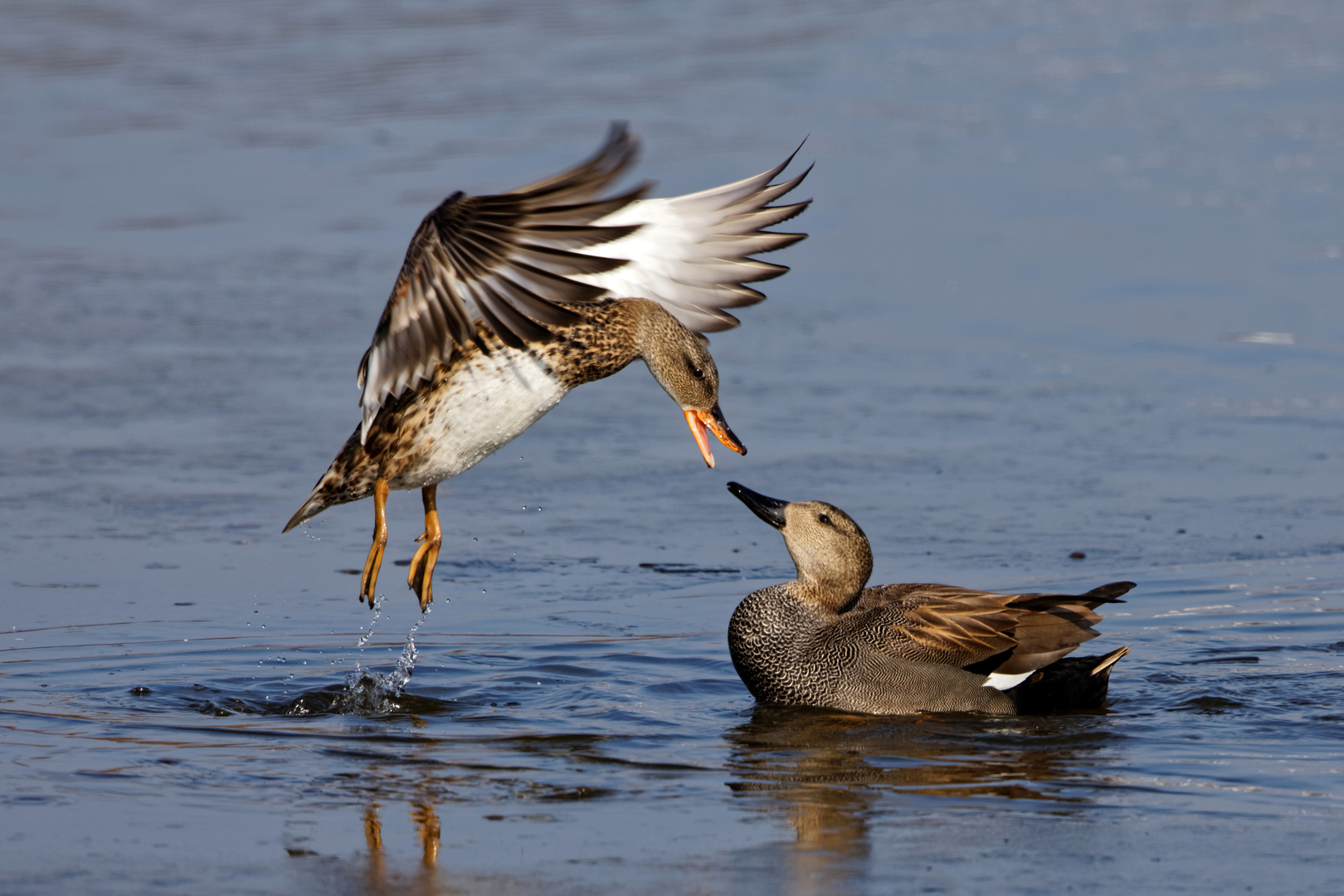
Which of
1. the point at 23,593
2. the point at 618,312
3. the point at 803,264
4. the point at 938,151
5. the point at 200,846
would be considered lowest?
the point at 200,846

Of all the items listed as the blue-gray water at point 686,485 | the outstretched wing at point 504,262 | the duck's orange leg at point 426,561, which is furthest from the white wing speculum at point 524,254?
the blue-gray water at point 686,485

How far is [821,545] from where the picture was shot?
5852mm

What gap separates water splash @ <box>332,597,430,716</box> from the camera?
545 cm

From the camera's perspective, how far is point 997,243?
1052cm

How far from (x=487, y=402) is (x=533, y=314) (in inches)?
25.3

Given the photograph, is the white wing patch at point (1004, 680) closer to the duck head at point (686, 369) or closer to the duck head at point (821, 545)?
the duck head at point (821, 545)

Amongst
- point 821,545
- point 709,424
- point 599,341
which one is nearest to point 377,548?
point 599,341

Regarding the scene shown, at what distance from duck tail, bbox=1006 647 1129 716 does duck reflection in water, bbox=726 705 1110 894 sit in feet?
0.18

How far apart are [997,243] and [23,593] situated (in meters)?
6.07

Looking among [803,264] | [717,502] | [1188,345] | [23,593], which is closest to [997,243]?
[803,264]

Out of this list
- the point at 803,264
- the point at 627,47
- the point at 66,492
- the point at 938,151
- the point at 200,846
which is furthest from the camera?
the point at 627,47

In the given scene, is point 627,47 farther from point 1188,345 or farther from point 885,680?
point 885,680

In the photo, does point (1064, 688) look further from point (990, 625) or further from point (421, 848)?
point (421, 848)

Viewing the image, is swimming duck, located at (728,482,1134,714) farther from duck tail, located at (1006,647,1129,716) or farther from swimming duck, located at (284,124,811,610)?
swimming duck, located at (284,124,811,610)
